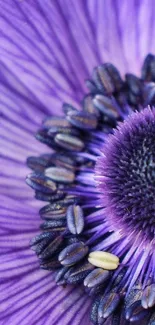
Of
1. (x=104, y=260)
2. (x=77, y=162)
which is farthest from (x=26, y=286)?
(x=77, y=162)

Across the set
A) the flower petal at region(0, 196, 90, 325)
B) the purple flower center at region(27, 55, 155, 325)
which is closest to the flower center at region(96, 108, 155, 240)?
the purple flower center at region(27, 55, 155, 325)

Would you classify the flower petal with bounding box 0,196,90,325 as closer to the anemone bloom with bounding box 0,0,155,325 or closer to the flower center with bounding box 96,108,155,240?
the anemone bloom with bounding box 0,0,155,325

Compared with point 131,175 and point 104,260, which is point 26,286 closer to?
point 104,260

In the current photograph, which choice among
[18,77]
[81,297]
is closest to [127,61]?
[18,77]

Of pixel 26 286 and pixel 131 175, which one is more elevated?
pixel 131 175

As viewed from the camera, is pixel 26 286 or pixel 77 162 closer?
pixel 26 286

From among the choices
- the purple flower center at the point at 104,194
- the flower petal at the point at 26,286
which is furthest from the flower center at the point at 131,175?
the flower petal at the point at 26,286

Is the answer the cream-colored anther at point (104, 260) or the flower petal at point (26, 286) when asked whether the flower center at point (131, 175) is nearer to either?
the cream-colored anther at point (104, 260)

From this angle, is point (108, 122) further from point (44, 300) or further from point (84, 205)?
point (44, 300)
